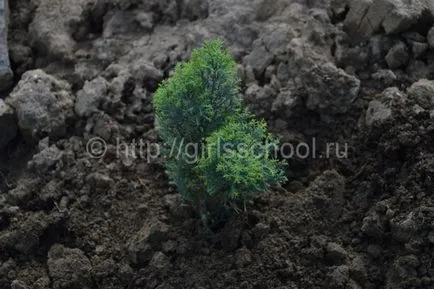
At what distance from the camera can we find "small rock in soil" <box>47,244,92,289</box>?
467 cm

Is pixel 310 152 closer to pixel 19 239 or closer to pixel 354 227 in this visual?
pixel 354 227

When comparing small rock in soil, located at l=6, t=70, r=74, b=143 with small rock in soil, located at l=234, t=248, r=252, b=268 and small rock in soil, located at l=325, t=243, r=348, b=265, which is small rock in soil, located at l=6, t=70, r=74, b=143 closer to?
small rock in soil, located at l=234, t=248, r=252, b=268

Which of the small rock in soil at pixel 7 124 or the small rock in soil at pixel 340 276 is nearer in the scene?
the small rock in soil at pixel 340 276

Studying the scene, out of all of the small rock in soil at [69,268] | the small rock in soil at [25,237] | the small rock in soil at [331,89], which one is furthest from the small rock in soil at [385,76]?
the small rock in soil at [25,237]

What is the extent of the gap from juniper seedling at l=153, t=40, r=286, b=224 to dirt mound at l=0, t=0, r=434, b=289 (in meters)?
0.33

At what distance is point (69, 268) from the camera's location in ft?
15.5

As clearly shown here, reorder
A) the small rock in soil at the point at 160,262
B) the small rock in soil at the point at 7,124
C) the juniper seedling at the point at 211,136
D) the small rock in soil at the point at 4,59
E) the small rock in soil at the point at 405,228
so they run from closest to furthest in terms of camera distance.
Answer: the juniper seedling at the point at 211,136 < the small rock in soil at the point at 405,228 < the small rock in soil at the point at 160,262 < the small rock in soil at the point at 7,124 < the small rock in soil at the point at 4,59

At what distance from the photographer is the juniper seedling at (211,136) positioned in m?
4.32

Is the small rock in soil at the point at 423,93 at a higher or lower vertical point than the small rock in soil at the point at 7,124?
higher

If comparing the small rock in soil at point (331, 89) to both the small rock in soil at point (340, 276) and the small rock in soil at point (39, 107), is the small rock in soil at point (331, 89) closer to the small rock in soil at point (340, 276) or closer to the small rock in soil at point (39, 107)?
the small rock in soil at point (340, 276)

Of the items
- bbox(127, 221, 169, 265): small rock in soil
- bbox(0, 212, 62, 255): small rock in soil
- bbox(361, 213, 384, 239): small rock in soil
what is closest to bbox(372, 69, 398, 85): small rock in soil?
bbox(361, 213, 384, 239): small rock in soil

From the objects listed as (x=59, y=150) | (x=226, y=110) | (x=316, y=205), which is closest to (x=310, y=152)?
(x=316, y=205)

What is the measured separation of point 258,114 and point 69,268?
1.54m

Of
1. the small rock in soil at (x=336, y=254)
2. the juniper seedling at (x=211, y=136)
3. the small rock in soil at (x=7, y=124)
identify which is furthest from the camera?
the small rock in soil at (x=7, y=124)
